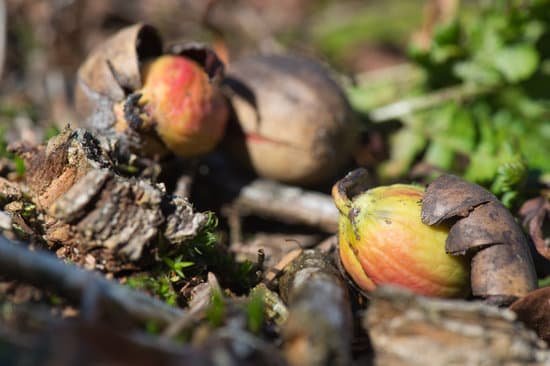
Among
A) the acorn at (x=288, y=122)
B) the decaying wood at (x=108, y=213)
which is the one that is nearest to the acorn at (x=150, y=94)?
the acorn at (x=288, y=122)

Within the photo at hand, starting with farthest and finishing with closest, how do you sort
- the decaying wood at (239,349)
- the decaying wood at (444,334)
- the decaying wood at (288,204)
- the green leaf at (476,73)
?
1. the green leaf at (476,73)
2. the decaying wood at (288,204)
3. the decaying wood at (444,334)
4. the decaying wood at (239,349)

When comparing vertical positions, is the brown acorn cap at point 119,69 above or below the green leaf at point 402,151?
above

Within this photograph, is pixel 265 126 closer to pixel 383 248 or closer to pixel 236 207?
pixel 236 207

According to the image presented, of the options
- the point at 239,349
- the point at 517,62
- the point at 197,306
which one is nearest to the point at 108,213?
the point at 197,306

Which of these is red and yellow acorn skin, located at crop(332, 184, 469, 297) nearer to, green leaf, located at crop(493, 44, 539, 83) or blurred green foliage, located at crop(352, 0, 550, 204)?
blurred green foliage, located at crop(352, 0, 550, 204)

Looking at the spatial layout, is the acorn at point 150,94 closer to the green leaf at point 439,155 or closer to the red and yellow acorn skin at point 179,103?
the red and yellow acorn skin at point 179,103

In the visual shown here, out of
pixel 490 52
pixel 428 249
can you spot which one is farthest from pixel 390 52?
pixel 428 249
